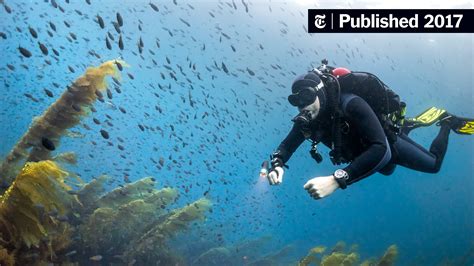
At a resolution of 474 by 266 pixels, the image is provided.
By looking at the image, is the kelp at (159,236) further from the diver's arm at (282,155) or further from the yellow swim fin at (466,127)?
the yellow swim fin at (466,127)

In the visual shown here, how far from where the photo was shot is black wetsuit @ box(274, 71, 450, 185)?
12.4 feet

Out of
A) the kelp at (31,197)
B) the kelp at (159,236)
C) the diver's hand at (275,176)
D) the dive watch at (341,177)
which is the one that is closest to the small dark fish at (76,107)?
the kelp at (31,197)

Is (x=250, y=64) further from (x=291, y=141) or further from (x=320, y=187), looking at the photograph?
(x=320, y=187)

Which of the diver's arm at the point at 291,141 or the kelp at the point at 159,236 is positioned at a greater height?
the diver's arm at the point at 291,141

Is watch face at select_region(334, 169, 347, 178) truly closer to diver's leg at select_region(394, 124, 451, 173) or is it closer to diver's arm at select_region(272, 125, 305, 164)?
diver's arm at select_region(272, 125, 305, 164)

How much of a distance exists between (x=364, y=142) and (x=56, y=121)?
545 cm

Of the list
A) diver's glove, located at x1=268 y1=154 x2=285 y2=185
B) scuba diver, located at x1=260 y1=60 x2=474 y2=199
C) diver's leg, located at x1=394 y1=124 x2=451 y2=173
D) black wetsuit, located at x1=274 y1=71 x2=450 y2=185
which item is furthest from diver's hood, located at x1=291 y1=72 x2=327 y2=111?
diver's leg, located at x1=394 y1=124 x2=451 y2=173

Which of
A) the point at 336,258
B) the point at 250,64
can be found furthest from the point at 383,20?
the point at 250,64

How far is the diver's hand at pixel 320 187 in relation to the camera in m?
3.50

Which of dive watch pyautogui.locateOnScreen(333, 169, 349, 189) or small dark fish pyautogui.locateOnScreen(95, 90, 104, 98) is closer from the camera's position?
dive watch pyautogui.locateOnScreen(333, 169, 349, 189)

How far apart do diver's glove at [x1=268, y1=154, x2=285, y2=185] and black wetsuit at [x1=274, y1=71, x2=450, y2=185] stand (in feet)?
0.35

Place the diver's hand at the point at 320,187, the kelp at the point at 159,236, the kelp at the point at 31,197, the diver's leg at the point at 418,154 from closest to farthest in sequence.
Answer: the diver's hand at the point at 320,187
the kelp at the point at 31,197
the diver's leg at the point at 418,154
the kelp at the point at 159,236

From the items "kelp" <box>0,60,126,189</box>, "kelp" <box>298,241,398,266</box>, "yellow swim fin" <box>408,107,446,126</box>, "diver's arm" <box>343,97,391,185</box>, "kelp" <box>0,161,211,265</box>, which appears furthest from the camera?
"kelp" <box>298,241,398,266</box>

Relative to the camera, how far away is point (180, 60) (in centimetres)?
5488
